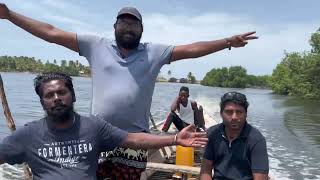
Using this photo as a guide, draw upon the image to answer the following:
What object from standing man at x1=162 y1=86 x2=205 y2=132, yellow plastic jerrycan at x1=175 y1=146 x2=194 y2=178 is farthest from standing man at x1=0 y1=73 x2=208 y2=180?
standing man at x1=162 y1=86 x2=205 y2=132

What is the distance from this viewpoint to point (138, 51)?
146 inches

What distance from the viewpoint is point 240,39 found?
3871 mm

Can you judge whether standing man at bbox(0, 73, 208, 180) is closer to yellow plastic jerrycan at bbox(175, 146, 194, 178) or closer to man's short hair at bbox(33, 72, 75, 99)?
man's short hair at bbox(33, 72, 75, 99)

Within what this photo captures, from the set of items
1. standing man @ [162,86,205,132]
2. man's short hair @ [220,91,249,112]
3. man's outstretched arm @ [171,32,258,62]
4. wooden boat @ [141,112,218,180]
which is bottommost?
wooden boat @ [141,112,218,180]

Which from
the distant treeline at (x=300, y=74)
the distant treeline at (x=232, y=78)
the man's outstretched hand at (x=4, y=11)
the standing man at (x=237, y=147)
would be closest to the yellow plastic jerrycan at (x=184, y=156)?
the standing man at (x=237, y=147)

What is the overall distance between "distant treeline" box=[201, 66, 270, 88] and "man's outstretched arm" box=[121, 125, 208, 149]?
525ft

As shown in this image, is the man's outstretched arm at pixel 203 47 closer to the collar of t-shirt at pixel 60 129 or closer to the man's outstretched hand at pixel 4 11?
the collar of t-shirt at pixel 60 129

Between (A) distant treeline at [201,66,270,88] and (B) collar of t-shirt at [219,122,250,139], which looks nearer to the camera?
(B) collar of t-shirt at [219,122,250,139]

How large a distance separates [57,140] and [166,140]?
795 mm

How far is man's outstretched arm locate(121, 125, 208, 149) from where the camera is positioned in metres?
3.22

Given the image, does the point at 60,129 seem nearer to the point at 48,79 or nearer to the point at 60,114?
the point at 60,114

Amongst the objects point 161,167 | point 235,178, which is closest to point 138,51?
point 235,178

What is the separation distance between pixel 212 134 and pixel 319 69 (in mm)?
66268

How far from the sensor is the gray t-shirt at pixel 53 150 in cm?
304
